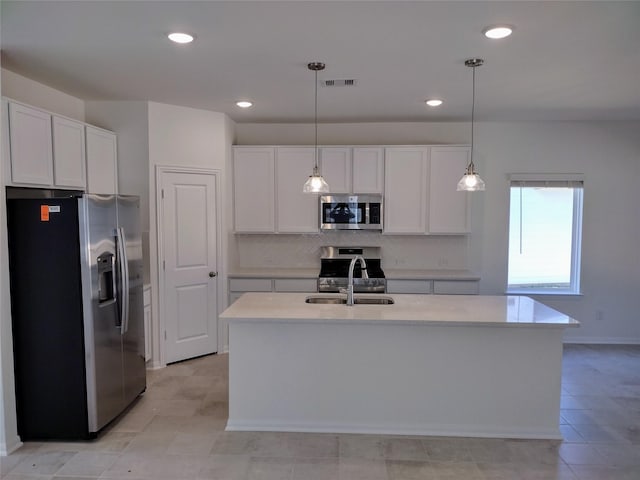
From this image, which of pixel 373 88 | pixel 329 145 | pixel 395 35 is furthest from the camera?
pixel 329 145

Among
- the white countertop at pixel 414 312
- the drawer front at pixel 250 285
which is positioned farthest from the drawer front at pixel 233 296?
the white countertop at pixel 414 312

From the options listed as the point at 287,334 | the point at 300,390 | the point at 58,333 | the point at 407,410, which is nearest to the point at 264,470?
the point at 300,390

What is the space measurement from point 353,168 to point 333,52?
219cm

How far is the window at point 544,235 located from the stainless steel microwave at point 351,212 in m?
1.70

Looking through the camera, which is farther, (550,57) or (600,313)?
(600,313)

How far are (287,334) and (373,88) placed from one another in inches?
86.7

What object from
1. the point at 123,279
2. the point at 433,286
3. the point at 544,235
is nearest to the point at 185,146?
the point at 123,279

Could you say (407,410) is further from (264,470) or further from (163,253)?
(163,253)

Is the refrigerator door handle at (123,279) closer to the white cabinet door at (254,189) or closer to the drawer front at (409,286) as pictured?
the white cabinet door at (254,189)

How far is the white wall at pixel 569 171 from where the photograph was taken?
5156 mm

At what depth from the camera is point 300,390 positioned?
313 cm

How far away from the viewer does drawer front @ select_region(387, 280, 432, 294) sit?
15.7 ft

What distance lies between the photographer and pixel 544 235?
5320mm

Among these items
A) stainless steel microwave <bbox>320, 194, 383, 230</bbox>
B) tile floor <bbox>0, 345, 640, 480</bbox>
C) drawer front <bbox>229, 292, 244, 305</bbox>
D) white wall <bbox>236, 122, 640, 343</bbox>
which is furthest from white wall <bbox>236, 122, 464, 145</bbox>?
tile floor <bbox>0, 345, 640, 480</bbox>
